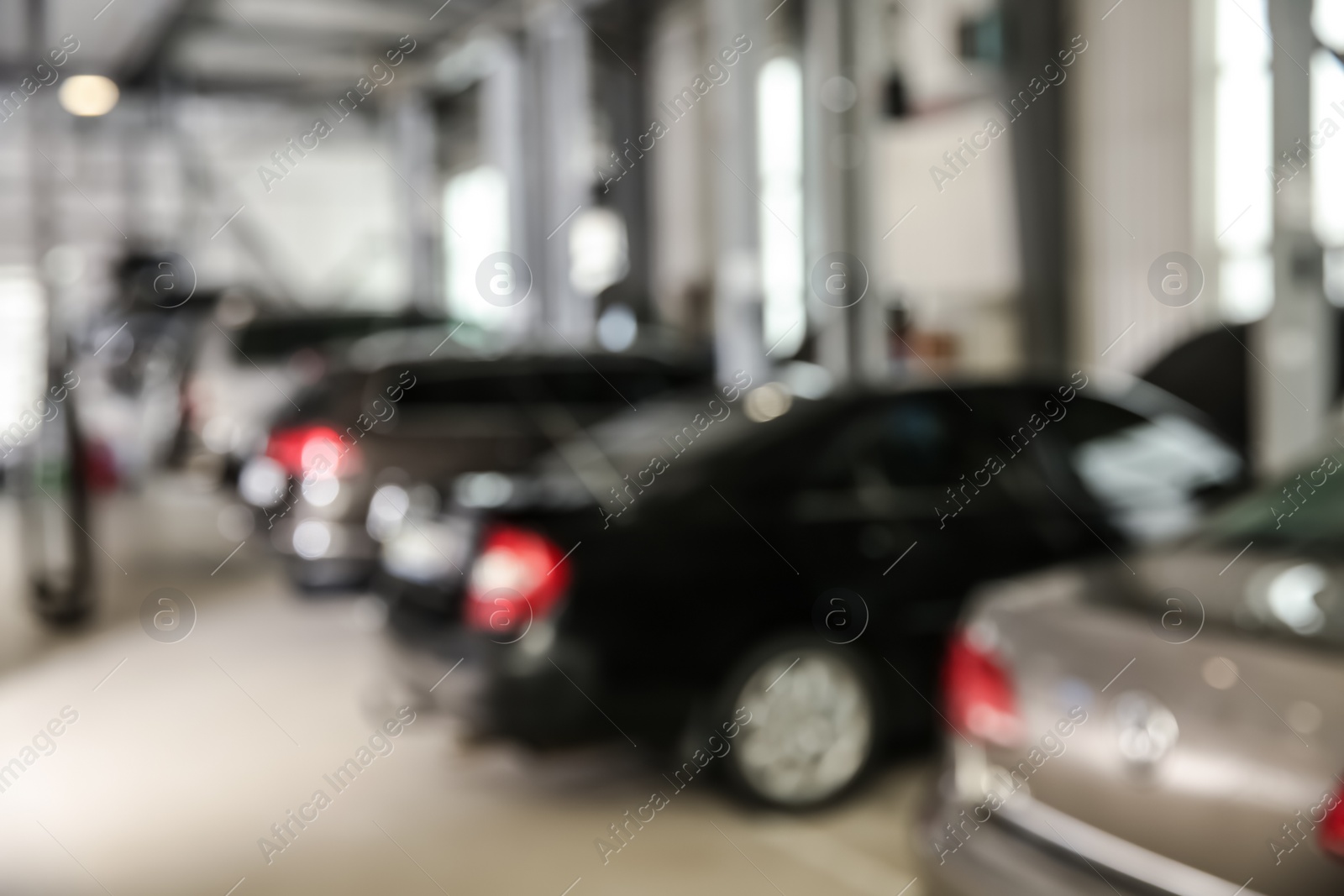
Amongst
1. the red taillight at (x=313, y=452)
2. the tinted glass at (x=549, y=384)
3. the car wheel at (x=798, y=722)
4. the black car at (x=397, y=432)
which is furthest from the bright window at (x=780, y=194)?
the car wheel at (x=798, y=722)

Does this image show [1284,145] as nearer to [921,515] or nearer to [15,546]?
[921,515]

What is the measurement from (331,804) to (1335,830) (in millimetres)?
3081

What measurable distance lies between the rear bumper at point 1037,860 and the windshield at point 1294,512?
2.42ft

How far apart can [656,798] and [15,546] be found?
25.3 feet

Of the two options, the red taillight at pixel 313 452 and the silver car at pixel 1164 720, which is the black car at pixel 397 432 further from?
the silver car at pixel 1164 720

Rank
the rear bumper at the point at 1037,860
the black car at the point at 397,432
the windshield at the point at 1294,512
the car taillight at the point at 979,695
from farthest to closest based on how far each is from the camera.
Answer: the black car at the point at 397,432 < the windshield at the point at 1294,512 < the car taillight at the point at 979,695 < the rear bumper at the point at 1037,860

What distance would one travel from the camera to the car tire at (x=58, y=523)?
621cm

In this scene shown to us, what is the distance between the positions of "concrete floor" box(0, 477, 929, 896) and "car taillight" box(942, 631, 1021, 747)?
1.49 feet

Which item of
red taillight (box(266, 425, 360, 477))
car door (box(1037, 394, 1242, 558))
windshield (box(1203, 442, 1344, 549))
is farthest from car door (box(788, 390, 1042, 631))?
red taillight (box(266, 425, 360, 477))

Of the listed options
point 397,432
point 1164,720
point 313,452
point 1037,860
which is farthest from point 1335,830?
point 313,452

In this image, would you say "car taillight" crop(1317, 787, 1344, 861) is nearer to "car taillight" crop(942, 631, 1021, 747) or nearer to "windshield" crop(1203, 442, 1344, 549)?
"car taillight" crop(942, 631, 1021, 747)

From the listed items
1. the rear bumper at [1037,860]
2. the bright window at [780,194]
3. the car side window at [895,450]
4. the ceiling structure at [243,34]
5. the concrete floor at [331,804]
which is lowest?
the concrete floor at [331,804]

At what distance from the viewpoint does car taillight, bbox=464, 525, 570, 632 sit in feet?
11.7

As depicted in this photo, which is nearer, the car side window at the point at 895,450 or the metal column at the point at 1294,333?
the car side window at the point at 895,450
